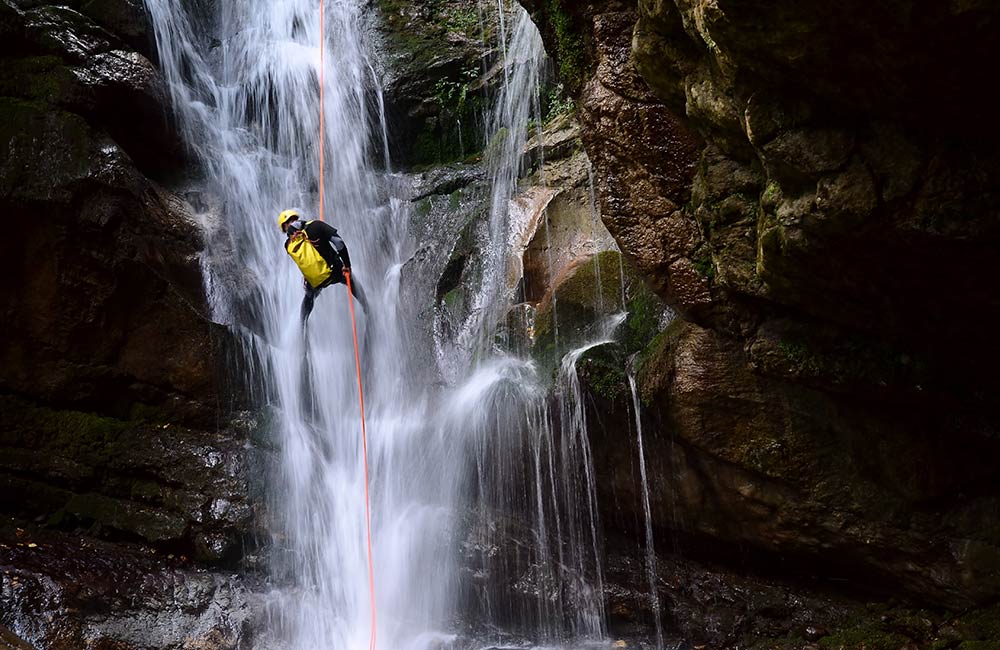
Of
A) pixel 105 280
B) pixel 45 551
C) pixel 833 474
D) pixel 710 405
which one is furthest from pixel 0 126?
pixel 833 474

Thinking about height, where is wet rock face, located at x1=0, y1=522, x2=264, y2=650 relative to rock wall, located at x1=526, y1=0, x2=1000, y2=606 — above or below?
below

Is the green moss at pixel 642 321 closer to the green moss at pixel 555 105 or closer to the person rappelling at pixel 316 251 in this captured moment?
the person rappelling at pixel 316 251

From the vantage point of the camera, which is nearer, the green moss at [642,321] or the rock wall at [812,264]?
the rock wall at [812,264]

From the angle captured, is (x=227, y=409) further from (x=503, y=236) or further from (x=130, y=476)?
(x=503, y=236)

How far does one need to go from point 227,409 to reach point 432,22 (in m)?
6.46

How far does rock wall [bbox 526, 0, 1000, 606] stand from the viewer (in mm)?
3926

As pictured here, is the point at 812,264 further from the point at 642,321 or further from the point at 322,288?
the point at 322,288

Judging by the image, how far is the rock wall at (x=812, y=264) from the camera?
3926mm

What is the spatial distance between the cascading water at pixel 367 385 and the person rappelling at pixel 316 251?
100 cm

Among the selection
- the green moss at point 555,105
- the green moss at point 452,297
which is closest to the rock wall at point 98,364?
the green moss at point 452,297

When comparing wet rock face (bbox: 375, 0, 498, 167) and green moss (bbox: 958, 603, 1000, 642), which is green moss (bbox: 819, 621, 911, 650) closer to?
green moss (bbox: 958, 603, 1000, 642)

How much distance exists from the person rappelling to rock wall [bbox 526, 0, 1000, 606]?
9.47 ft

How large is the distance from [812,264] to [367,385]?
5.65 meters

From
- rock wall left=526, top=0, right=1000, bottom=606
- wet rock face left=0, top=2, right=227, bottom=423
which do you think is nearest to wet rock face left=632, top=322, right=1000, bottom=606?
rock wall left=526, top=0, right=1000, bottom=606
